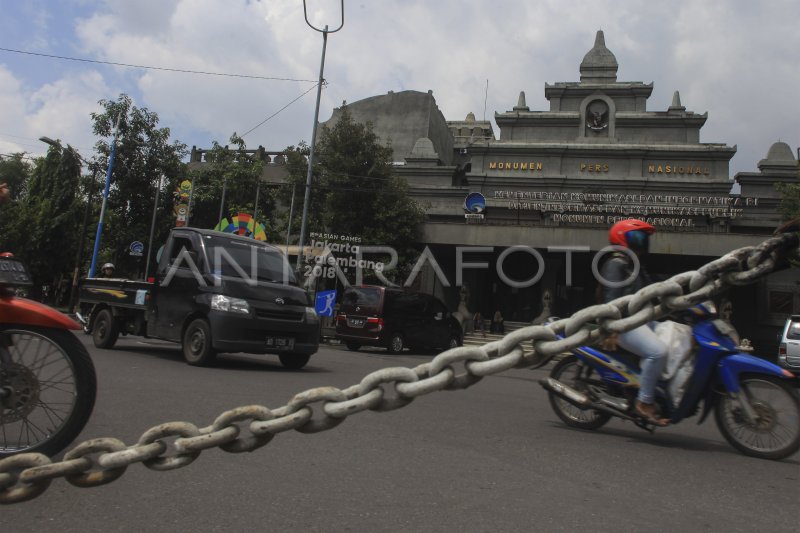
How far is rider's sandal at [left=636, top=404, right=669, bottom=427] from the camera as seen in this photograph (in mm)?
5043

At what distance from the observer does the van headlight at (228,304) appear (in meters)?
8.76

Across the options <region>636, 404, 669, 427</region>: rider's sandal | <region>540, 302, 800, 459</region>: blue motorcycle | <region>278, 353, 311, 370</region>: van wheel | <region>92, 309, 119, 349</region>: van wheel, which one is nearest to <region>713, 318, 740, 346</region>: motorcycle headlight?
<region>540, 302, 800, 459</region>: blue motorcycle

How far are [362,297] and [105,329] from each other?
782 centimetres

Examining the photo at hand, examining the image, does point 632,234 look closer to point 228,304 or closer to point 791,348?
point 228,304

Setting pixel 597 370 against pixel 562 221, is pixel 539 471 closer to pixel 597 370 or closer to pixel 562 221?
pixel 597 370

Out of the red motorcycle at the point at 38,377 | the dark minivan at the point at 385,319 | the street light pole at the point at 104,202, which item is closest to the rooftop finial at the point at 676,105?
the dark minivan at the point at 385,319

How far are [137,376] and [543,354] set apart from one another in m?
6.78

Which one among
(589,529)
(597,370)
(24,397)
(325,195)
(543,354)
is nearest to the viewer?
(543,354)

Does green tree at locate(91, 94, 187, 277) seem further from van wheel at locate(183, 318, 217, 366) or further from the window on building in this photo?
the window on building

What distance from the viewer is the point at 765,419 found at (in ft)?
15.8

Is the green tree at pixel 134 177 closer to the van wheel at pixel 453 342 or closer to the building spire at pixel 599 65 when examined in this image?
the van wheel at pixel 453 342

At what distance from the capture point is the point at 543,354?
182 cm

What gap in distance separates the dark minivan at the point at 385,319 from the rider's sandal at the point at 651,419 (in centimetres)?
1202

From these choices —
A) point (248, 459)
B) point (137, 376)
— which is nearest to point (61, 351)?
point (248, 459)
